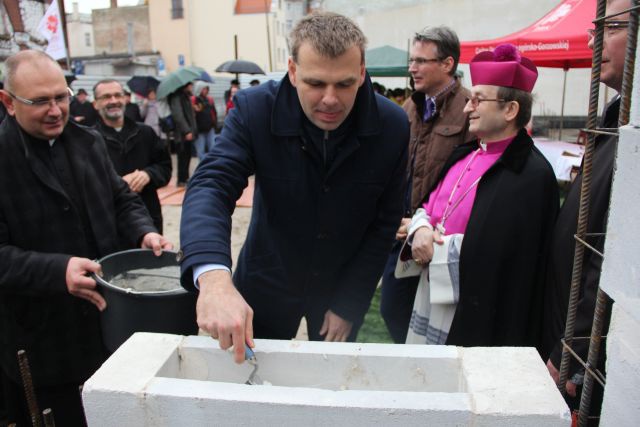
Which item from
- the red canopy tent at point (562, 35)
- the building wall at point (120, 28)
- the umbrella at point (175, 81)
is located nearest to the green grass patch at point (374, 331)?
the red canopy tent at point (562, 35)

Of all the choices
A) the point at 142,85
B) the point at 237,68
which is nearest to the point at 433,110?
the point at 142,85

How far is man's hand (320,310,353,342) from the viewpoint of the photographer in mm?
2285

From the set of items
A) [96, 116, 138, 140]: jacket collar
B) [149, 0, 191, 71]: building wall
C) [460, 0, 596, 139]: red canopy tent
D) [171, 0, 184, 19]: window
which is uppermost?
[171, 0, 184, 19]: window

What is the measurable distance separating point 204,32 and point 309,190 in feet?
113

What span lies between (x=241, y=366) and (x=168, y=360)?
198 mm

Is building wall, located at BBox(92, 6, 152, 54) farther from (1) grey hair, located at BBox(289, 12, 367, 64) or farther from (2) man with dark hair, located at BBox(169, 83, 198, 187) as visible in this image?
(1) grey hair, located at BBox(289, 12, 367, 64)

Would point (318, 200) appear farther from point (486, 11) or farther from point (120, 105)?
point (486, 11)

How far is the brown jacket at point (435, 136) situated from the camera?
3.10 metres

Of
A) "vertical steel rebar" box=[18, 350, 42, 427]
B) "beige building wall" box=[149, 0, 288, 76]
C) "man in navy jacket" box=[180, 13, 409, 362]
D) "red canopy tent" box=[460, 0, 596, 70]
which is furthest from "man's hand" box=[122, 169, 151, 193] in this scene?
"beige building wall" box=[149, 0, 288, 76]

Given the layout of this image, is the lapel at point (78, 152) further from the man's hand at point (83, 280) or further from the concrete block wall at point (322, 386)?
the concrete block wall at point (322, 386)

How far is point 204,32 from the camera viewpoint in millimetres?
33469

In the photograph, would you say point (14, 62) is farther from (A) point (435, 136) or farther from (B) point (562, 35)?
(B) point (562, 35)

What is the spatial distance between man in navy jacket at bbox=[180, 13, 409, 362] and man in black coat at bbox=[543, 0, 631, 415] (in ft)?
2.29

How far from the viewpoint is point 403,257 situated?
246 cm
